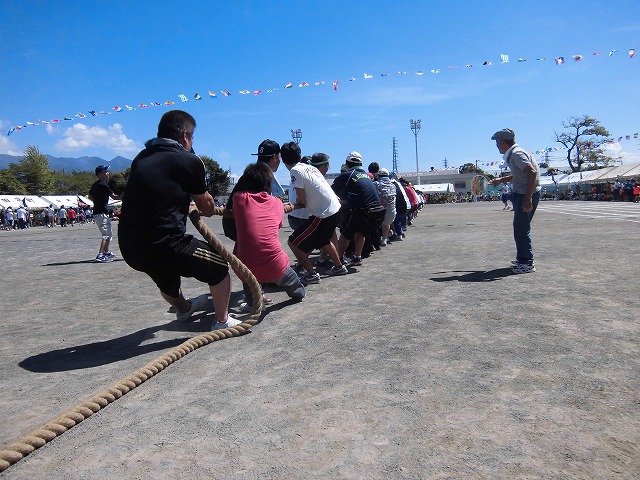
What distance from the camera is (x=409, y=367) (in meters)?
2.81

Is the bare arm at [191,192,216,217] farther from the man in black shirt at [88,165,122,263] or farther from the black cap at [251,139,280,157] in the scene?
the man in black shirt at [88,165,122,263]

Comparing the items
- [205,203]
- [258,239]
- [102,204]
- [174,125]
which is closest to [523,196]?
[258,239]

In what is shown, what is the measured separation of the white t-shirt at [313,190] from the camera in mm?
5648

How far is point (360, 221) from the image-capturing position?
281 inches

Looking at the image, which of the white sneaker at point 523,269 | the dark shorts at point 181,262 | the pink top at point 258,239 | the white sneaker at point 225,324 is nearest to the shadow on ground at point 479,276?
the white sneaker at point 523,269

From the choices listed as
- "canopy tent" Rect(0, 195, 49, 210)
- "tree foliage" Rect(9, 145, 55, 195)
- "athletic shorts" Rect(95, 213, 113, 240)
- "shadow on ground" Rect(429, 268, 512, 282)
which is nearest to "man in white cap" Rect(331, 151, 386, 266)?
"shadow on ground" Rect(429, 268, 512, 282)

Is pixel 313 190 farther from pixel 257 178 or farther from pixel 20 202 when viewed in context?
pixel 20 202

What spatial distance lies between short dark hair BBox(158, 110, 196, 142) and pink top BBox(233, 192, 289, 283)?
1.06m

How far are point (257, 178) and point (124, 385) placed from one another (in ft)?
8.47

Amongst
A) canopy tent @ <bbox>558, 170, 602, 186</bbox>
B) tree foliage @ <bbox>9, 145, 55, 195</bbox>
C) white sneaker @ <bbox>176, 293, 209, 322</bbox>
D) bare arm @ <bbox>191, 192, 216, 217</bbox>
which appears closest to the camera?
bare arm @ <bbox>191, 192, 216, 217</bbox>

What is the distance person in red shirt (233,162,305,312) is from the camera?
15.0 feet

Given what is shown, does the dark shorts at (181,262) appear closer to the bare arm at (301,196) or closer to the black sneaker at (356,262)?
the bare arm at (301,196)

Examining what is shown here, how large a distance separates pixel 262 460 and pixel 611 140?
80.7 meters

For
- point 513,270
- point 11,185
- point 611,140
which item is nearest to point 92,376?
point 513,270
